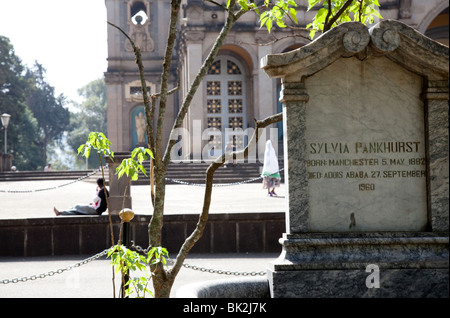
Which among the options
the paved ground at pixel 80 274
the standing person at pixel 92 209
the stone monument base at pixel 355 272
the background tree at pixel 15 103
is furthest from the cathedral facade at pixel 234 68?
the background tree at pixel 15 103

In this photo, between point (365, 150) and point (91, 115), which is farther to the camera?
point (91, 115)

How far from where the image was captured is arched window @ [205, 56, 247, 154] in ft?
114

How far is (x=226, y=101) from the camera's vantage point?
Result: 35.1m

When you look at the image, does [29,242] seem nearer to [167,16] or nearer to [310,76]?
[310,76]

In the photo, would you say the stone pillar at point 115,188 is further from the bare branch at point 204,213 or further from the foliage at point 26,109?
the foliage at point 26,109

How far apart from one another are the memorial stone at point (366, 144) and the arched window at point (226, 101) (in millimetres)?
28827

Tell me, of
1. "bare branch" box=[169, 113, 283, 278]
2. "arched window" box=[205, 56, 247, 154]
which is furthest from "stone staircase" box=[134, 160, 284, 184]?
"bare branch" box=[169, 113, 283, 278]

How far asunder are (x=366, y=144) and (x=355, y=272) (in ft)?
3.44

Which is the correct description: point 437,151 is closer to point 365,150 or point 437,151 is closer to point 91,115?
point 365,150

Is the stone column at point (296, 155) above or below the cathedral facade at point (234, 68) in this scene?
below

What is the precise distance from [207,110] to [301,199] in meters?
29.8

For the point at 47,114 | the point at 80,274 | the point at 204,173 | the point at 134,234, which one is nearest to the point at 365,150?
the point at 80,274

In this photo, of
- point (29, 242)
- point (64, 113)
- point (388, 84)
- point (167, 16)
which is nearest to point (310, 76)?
point (388, 84)

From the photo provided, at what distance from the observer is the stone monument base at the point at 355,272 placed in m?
4.97
